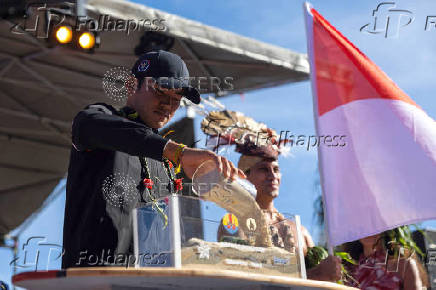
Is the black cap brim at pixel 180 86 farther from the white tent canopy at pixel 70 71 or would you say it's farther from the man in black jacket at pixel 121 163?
the white tent canopy at pixel 70 71

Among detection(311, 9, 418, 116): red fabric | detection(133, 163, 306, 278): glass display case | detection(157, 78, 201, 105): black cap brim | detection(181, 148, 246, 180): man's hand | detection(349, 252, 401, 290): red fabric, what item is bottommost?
detection(133, 163, 306, 278): glass display case

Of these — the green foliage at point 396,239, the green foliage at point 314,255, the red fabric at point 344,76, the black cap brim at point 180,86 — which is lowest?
the green foliage at point 314,255

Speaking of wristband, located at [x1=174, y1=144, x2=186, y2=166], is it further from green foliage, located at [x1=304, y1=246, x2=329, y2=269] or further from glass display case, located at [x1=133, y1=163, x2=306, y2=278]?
green foliage, located at [x1=304, y1=246, x2=329, y2=269]

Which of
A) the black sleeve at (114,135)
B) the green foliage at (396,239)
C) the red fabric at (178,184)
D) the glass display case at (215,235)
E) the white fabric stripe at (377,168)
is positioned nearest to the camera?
the glass display case at (215,235)

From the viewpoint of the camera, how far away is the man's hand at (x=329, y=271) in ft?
7.02

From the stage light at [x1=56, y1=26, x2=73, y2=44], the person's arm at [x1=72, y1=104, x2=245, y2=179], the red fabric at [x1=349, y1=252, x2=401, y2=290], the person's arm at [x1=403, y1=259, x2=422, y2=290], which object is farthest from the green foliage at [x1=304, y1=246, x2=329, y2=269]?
the stage light at [x1=56, y1=26, x2=73, y2=44]

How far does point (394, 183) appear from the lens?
116 inches

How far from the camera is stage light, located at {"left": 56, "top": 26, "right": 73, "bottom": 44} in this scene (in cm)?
671

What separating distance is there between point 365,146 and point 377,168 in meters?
0.13

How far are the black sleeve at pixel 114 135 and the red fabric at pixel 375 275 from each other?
6.23ft

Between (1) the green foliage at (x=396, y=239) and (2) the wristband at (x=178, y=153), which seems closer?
(2) the wristband at (x=178, y=153)

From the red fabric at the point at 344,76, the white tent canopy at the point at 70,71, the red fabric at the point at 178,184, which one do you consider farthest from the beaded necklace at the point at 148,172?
the white tent canopy at the point at 70,71

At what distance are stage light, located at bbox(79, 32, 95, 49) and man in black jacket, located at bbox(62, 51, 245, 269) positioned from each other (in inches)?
189

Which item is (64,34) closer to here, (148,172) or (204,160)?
(148,172)
